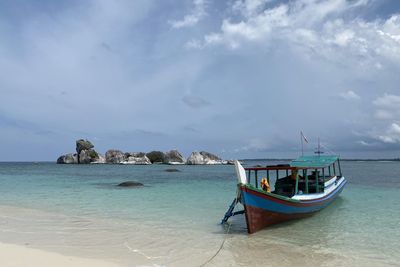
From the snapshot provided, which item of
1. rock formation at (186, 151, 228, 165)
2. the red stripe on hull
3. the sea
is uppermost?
rock formation at (186, 151, 228, 165)

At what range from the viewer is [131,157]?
388 ft

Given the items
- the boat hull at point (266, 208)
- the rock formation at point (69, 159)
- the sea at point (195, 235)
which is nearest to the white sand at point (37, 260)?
the sea at point (195, 235)

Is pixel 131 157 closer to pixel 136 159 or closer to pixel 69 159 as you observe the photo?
pixel 136 159

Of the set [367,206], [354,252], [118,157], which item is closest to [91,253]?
[354,252]

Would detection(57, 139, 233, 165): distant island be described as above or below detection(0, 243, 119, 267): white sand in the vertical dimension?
above

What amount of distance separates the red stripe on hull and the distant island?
10087cm

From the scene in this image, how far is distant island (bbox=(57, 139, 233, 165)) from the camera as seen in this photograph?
118 metres

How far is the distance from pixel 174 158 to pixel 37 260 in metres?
111

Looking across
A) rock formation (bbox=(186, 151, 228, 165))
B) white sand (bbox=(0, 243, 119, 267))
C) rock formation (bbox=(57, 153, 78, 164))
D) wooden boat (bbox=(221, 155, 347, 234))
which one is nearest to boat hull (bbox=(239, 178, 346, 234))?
wooden boat (bbox=(221, 155, 347, 234))

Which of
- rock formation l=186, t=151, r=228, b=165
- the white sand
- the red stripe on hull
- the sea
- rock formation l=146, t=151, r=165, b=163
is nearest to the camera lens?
the white sand

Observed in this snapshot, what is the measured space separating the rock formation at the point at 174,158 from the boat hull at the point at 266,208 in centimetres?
10336

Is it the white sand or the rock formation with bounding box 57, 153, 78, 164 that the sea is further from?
the rock formation with bounding box 57, 153, 78, 164

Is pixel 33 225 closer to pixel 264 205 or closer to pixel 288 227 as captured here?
pixel 264 205

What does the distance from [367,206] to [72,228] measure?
16790 mm
